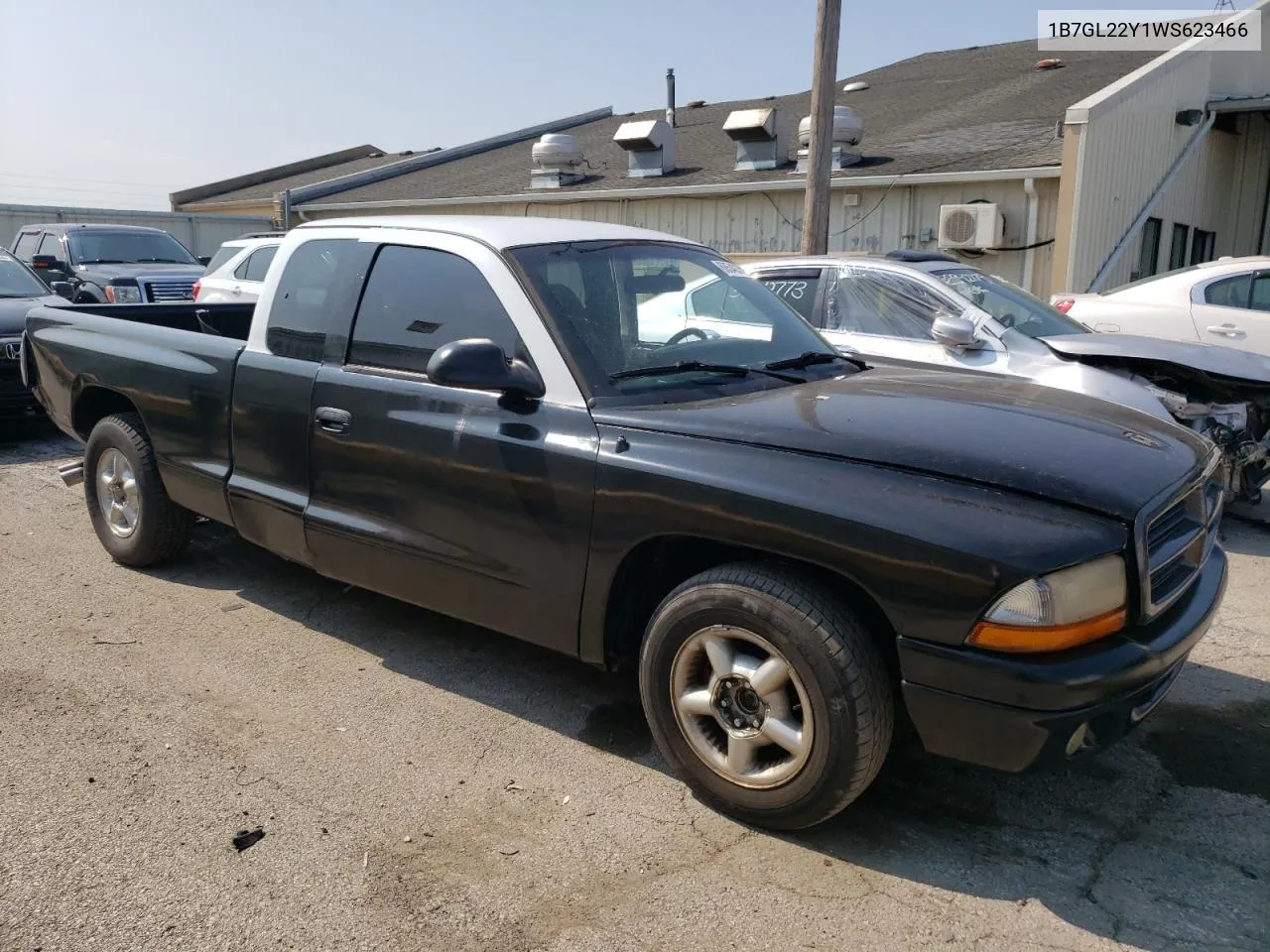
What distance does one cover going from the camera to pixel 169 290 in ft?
45.1

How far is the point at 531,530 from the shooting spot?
346 centimetres

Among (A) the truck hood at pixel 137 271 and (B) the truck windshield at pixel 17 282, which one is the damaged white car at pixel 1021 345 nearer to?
(B) the truck windshield at pixel 17 282

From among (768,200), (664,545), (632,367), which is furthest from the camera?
(768,200)

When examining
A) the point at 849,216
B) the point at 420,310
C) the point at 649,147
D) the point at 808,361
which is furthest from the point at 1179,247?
the point at 420,310

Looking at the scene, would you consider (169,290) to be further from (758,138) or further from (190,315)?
(758,138)

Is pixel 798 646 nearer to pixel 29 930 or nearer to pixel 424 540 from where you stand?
pixel 424 540

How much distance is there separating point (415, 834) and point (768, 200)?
1339cm

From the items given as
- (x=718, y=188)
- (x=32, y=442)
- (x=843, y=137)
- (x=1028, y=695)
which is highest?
(x=843, y=137)

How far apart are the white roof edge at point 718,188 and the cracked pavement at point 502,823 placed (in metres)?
9.19

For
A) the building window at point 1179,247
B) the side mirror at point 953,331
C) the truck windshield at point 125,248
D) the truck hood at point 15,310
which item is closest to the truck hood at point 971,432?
the side mirror at point 953,331

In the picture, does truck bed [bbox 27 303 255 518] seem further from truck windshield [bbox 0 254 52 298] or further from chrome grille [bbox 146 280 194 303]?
chrome grille [bbox 146 280 194 303]

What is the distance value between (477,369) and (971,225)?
422 inches

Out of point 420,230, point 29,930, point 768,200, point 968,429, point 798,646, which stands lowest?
point 29,930

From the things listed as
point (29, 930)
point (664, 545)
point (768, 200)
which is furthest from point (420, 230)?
point (768, 200)
